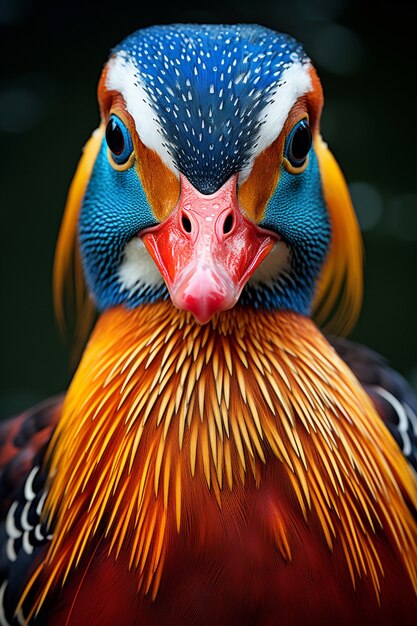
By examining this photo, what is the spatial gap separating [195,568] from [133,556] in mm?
60

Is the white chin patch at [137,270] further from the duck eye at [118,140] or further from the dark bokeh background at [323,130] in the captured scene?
the dark bokeh background at [323,130]

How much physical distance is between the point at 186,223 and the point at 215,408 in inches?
7.5

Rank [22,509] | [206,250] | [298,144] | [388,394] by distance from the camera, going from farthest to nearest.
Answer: [388,394] < [22,509] < [298,144] < [206,250]

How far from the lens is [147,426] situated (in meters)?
0.77

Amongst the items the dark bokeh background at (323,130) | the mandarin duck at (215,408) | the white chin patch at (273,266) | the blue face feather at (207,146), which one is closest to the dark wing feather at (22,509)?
the mandarin duck at (215,408)

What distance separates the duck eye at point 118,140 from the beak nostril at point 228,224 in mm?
134

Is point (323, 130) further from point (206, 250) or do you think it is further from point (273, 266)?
point (206, 250)

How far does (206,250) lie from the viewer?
0.64 metres

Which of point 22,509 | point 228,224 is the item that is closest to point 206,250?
point 228,224

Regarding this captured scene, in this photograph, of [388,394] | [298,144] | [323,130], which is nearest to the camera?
[298,144]

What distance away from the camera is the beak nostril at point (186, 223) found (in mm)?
664

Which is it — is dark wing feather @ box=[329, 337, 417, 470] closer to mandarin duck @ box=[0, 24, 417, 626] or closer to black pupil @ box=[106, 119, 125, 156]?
mandarin duck @ box=[0, 24, 417, 626]

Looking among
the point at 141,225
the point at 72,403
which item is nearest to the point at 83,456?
the point at 72,403

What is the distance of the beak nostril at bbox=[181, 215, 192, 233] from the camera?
664 millimetres
